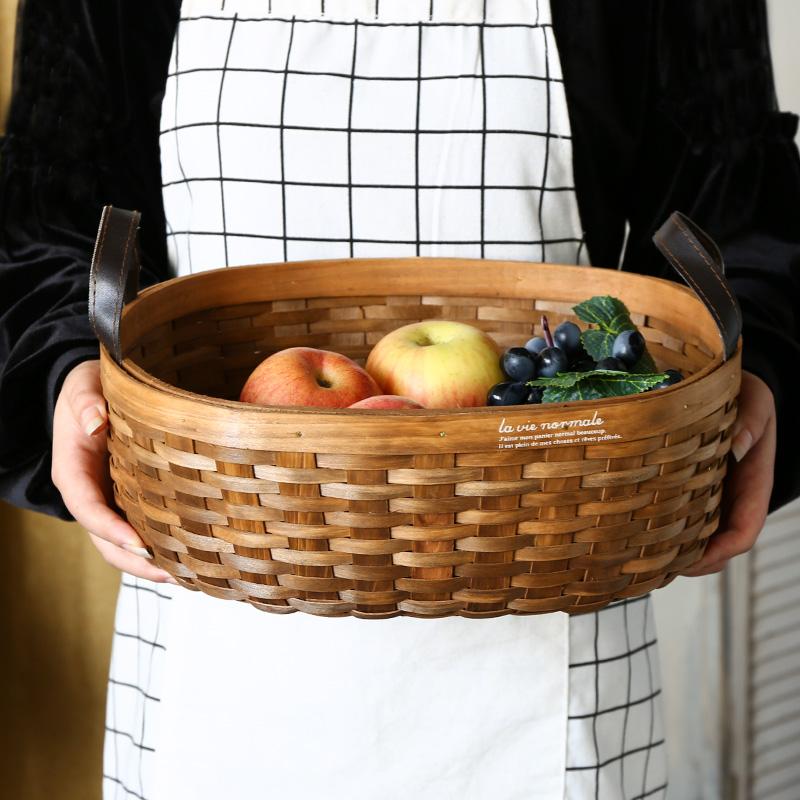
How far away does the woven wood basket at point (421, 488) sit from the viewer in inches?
18.3

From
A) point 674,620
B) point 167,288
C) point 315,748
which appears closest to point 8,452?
point 167,288

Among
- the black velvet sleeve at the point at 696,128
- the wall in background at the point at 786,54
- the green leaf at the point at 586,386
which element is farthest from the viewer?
the wall in background at the point at 786,54

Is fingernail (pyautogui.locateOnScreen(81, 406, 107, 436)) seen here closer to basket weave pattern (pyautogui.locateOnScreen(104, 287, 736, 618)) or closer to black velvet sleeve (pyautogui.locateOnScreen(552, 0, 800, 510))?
basket weave pattern (pyautogui.locateOnScreen(104, 287, 736, 618))

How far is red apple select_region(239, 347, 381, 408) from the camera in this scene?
24.7 inches

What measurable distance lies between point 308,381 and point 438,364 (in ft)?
0.30

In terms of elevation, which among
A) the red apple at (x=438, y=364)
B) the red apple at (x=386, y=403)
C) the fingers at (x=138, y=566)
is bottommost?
the fingers at (x=138, y=566)

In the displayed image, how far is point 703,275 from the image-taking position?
0.56 m

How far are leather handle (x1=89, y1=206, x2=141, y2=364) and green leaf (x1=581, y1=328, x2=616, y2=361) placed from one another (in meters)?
0.28

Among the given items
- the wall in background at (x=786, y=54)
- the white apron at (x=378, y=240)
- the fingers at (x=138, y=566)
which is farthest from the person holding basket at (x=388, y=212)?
the wall in background at (x=786, y=54)

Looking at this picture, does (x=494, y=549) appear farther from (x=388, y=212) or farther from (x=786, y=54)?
(x=786, y=54)

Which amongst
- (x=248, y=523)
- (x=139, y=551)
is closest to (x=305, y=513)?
(x=248, y=523)

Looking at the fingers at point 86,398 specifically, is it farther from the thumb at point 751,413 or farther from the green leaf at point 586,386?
the thumb at point 751,413

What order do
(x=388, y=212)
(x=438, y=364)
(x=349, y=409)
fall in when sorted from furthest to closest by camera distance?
1. (x=388, y=212)
2. (x=438, y=364)
3. (x=349, y=409)

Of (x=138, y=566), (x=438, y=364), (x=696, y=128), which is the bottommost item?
(x=138, y=566)
